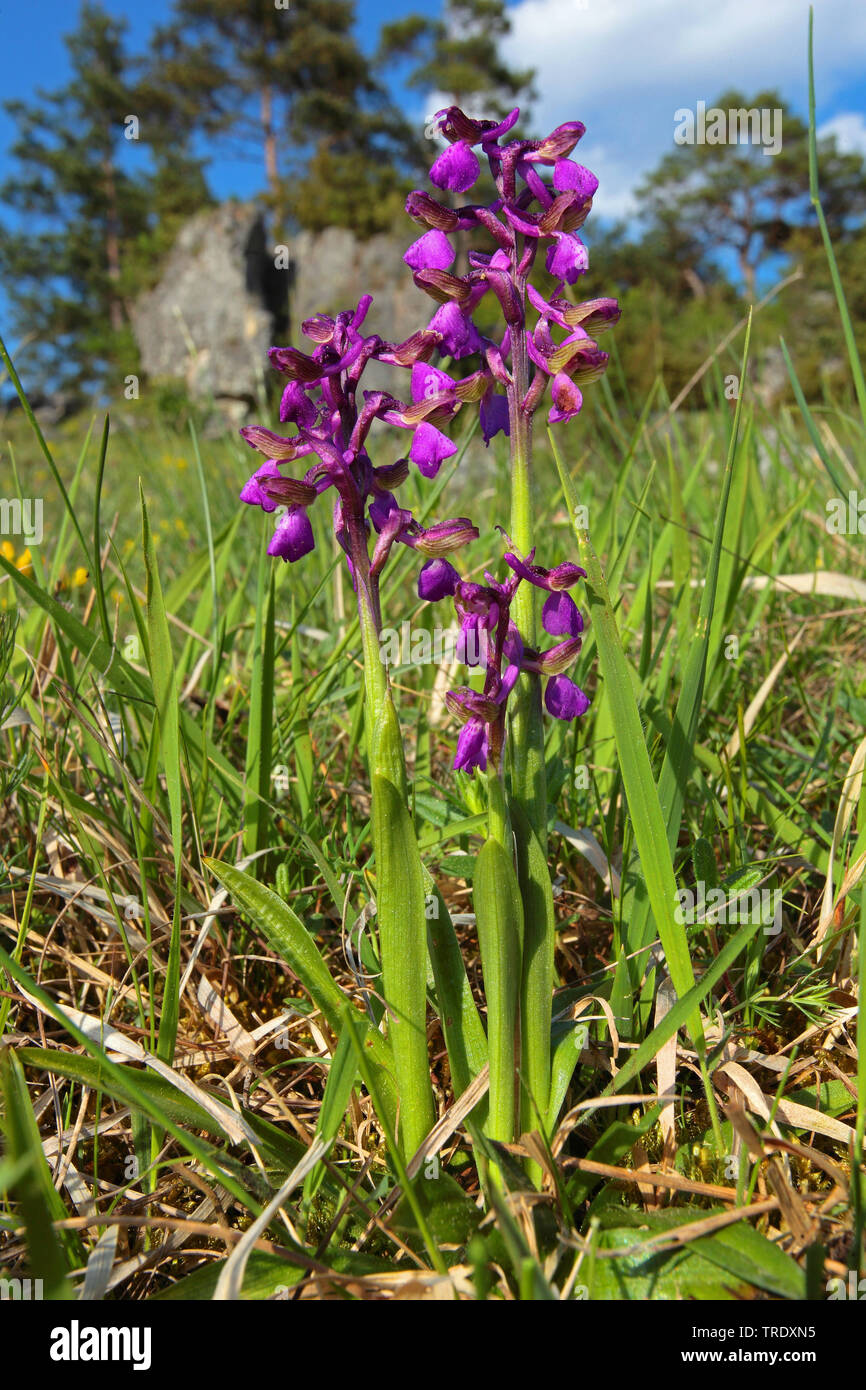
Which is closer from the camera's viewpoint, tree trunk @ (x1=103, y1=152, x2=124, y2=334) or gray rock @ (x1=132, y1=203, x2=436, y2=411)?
gray rock @ (x1=132, y1=203, x2=436, y2=411)

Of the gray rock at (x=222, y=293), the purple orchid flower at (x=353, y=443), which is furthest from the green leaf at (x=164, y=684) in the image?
the gray rock at (x=222, y=293)

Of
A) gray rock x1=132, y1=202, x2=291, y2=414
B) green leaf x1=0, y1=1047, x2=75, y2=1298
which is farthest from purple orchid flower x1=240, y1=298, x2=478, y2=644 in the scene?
gray rock x1=132, y1=202, x2=291, y2=414

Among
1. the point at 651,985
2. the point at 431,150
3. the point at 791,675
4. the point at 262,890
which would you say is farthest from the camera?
the point at 431,150

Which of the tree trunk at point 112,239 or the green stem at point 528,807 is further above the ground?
the tree trunk at point 112,239

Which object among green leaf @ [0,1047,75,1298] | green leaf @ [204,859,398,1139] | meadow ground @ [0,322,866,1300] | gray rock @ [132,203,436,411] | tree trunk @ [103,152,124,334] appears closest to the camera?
green leaf @ [0,1047,75,1298]

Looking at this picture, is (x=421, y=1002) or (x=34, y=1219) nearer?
(x=34, y=1219)

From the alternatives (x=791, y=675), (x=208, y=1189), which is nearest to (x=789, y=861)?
(x=791, y=675)

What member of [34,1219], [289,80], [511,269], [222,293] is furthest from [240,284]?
[34,1219]

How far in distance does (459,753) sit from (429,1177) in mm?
590

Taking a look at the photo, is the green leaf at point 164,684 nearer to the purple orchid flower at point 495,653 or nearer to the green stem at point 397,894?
the green stem at point 397,894

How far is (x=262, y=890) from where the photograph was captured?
4.01 ft

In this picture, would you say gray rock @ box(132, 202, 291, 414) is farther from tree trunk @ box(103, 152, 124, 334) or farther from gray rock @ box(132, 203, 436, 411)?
tree trunk @ box(103, 152, 124, 334)

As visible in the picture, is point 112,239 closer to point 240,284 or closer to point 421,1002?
point 240,284

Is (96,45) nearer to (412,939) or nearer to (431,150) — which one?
(431,150)
